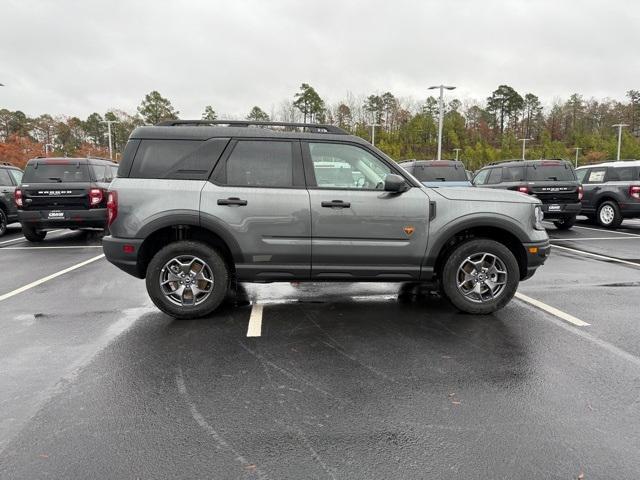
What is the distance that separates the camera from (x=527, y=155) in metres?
81.7

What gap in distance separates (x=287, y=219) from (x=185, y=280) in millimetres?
1295

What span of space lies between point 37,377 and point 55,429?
92cm

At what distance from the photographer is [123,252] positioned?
4.82 m

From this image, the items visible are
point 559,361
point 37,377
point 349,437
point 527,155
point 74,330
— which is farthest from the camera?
point 527,155

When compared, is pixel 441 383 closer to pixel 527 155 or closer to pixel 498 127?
pixel 527 155

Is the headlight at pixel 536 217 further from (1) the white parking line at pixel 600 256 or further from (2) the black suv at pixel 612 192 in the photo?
(2) the black suv at pixel 612 192

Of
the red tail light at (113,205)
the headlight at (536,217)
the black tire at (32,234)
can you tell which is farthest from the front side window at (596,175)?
the black tire at (32,234)

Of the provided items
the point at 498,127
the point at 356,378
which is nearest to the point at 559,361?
the point at 356,378

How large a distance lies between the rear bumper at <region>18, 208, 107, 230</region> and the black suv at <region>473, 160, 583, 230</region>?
403 inches

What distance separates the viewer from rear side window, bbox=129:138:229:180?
4.81 m

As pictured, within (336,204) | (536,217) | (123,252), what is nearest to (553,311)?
(536,217)

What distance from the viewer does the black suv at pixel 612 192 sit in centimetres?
1264

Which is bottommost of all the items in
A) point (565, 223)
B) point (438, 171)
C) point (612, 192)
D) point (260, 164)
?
point (565, 223)

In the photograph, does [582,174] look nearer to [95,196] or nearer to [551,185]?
[551,185]
